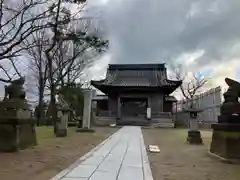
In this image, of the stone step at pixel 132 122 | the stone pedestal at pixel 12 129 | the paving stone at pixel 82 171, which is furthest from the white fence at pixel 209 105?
the paving stone at pixel 82 171

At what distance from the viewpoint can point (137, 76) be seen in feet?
122

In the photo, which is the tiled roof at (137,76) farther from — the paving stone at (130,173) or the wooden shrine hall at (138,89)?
the paving stone at (130,173)

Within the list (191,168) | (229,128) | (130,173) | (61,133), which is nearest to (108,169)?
(130,173)

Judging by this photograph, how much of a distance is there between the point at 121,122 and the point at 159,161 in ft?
81.8

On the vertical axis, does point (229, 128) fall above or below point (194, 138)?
above

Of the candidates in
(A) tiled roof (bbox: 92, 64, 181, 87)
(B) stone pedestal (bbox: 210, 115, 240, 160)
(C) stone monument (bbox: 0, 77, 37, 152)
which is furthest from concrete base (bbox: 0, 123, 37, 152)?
(A) tiled roof (bbox: 92, 64, 181, 87)

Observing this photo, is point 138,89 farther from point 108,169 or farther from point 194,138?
point 108,169

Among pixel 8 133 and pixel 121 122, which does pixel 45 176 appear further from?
pixel 121 122

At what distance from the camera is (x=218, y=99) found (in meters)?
23.6

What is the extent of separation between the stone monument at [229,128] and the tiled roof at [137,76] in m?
24.1

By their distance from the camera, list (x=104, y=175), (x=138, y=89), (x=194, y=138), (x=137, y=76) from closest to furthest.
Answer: (x=104, y=175) < (x=194, y=138) < (x=138, y=89) < (x=137, y=76)

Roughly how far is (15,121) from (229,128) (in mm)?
6098

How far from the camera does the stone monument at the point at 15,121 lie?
905cm

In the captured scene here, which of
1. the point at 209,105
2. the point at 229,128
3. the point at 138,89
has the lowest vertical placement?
the point at 229,128
